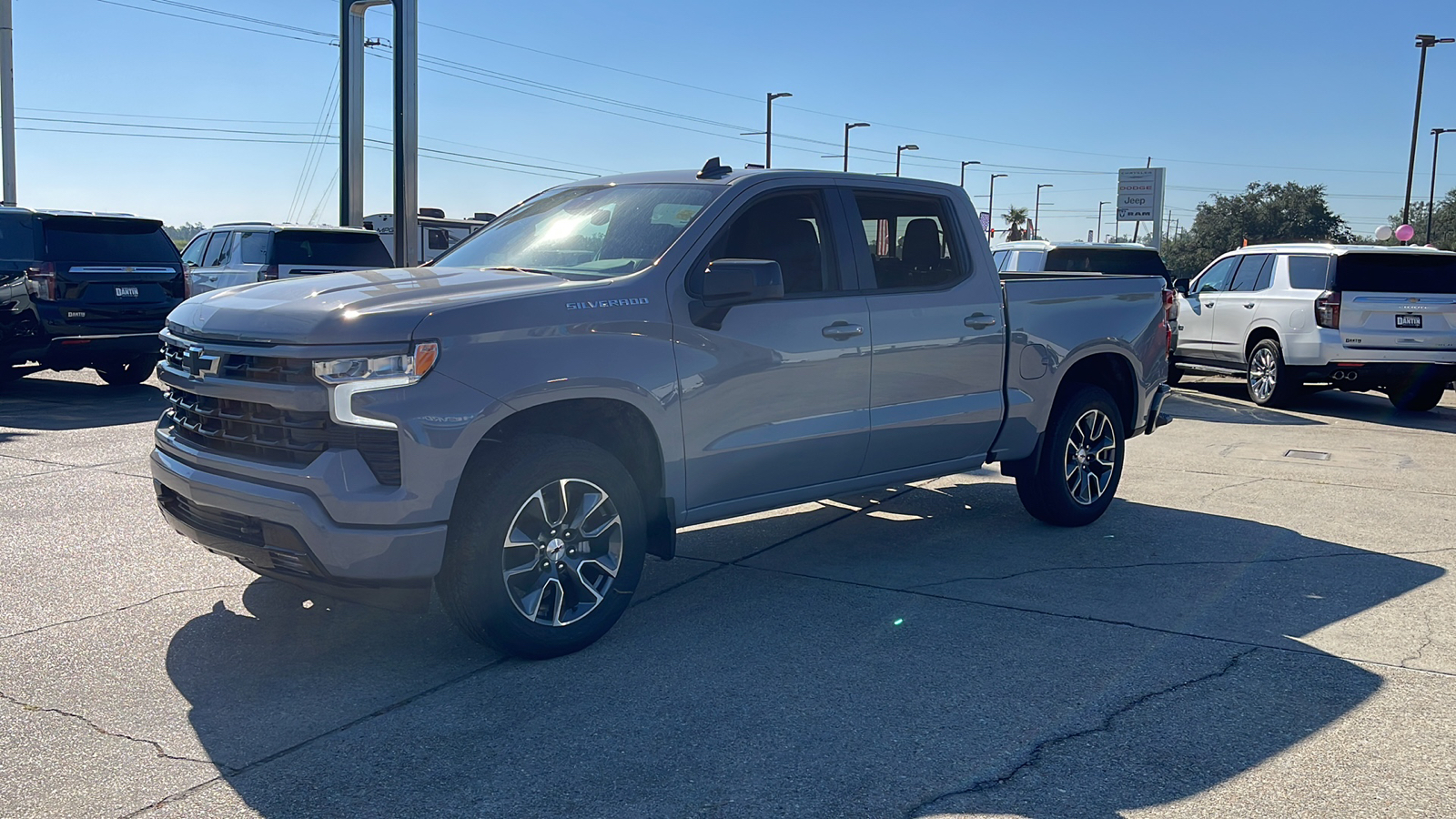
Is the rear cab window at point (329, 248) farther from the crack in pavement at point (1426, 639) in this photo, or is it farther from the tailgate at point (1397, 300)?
the crack in pavement at point (1426, 639)

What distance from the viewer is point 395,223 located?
2228 cm

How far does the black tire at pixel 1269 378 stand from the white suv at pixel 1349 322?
1 cm

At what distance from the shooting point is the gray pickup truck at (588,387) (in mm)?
4148

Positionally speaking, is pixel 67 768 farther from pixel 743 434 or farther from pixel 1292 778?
pixel 1292 778

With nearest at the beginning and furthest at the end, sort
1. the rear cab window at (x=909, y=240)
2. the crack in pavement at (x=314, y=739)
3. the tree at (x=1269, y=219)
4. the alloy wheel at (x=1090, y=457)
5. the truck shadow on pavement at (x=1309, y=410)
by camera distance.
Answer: the crack in pavement at (x=314, y=739) → the rear cab window at (x=909, y=240) → the alloy wheel at (x=1090, y=457) → the truck shadow on pavement at (x=1309, y=410) → the tree at (x=1269, y=219)

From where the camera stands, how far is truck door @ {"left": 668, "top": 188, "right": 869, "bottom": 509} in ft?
16.5

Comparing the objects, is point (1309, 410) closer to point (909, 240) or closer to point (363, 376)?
point (909, 240)

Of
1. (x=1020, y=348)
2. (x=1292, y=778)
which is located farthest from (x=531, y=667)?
(x=1020, y=348)

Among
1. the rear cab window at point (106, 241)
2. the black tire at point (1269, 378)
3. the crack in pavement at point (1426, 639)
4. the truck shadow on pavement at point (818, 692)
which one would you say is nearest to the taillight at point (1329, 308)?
the black tire at point (1269, 378)

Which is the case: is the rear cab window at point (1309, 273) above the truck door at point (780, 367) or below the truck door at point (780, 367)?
above

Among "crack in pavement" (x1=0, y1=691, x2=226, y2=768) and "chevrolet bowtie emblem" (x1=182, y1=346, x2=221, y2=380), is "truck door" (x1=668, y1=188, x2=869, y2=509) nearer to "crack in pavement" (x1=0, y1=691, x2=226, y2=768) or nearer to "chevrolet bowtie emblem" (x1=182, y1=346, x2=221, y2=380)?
"chevrolet bowtie emblem" (x1=182, y1=346, x2=221, y2=380)

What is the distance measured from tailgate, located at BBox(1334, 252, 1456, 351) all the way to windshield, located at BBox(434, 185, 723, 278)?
1024cm

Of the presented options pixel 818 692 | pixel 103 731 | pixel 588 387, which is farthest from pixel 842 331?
pixel 103 731

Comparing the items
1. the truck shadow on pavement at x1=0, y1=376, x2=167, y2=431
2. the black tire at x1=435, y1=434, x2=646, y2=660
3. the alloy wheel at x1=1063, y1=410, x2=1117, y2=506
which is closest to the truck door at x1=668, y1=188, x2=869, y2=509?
the black tire at x1=435, y1=434, x2=646, y2=660
